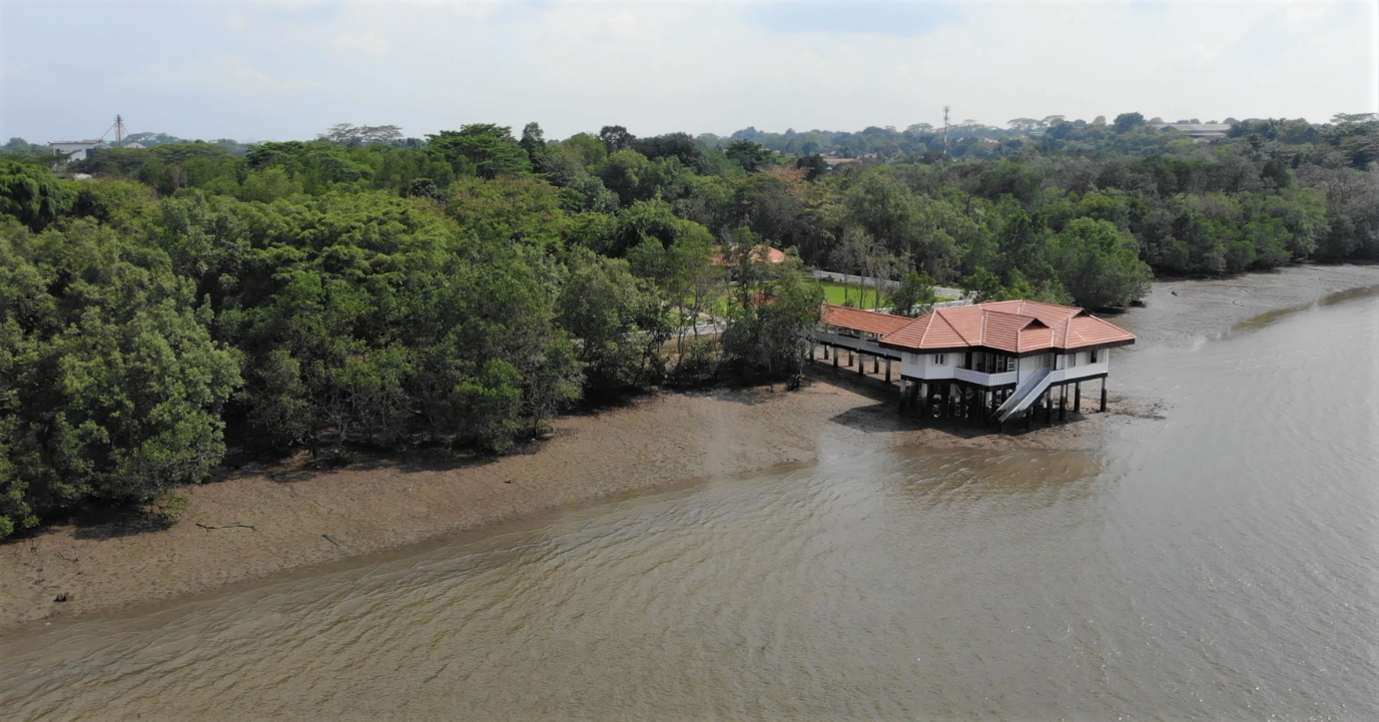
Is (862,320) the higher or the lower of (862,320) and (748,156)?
the lower

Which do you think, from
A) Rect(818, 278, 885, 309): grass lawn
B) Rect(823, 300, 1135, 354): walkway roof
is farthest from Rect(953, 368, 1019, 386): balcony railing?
Rect(818, 278, 885, 309): grass lawn

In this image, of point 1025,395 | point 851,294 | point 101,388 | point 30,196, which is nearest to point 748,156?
point 851,294

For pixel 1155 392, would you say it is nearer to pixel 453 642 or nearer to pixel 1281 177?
pixel 453 642

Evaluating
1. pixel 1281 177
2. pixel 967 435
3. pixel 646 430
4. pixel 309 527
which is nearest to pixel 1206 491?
pixel 967 435

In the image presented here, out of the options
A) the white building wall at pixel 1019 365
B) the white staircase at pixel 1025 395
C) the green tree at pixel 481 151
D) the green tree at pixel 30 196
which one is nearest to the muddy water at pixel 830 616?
the white staircase at pixel 1025 395

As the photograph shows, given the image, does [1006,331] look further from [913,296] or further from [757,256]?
[757,256]

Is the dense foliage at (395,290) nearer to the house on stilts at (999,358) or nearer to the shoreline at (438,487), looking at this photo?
the shoreline at (438,487)
